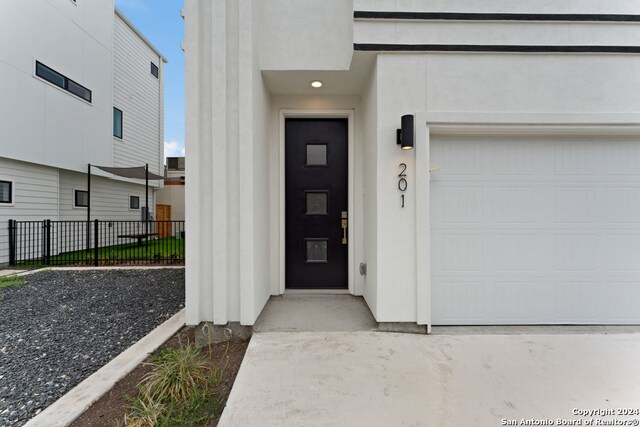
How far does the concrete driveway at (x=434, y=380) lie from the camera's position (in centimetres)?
171

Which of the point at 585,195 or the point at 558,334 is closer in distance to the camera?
the point at 558,334

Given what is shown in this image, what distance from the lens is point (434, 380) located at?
2027 mm

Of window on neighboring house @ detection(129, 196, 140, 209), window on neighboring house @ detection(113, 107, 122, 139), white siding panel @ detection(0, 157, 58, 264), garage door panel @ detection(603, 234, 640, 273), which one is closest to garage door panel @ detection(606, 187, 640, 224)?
garage door panel @ detection(603, 234, 640, 273)

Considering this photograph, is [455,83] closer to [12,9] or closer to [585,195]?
[585,195]

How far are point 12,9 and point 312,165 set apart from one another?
27.1 ft

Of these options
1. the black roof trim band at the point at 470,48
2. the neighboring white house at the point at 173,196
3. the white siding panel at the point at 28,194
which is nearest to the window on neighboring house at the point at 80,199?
the white siding panel at the point at 28,194

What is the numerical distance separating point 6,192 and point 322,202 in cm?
774

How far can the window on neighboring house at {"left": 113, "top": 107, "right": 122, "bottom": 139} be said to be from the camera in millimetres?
9742

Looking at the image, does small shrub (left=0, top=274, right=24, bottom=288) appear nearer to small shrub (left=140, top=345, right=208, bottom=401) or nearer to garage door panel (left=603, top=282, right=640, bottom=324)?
small shrub (left=140, top=345, right=208, bottom=401)

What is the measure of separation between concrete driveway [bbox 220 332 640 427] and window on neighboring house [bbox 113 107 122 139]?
1057 cm

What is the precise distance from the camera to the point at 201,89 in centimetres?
268

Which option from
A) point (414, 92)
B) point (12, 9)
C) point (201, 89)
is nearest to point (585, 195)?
point (414, 92)

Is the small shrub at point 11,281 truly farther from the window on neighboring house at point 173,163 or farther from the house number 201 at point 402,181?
the window on neighboring house at point 173,163

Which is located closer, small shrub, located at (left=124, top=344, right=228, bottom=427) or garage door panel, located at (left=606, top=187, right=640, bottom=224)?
small shrub, located at (left=124, top=344, right=228, bottom=427)
